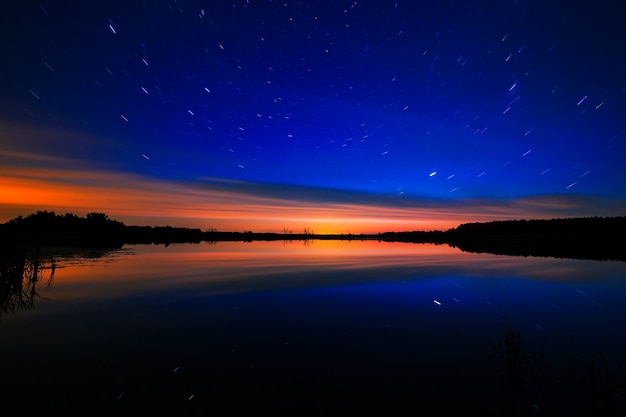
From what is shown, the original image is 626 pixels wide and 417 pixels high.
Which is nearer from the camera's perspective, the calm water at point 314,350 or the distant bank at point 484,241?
the calm water at point 314,350

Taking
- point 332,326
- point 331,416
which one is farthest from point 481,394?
point 332,326

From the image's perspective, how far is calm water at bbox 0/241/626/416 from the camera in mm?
5684

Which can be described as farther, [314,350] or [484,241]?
[484,241]

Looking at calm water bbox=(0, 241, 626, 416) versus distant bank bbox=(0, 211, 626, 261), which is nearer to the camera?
calm water bbox=(0, 241, 626, 416)

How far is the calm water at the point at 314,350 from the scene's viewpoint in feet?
18.6

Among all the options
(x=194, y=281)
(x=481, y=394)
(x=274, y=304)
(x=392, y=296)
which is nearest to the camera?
(x=481, y=394)

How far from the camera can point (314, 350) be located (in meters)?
8.18

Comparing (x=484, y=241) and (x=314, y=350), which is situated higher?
(x=484, y=241)

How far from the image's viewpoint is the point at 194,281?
Result: 19.2 meters

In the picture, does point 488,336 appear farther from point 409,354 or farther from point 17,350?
point 17,350

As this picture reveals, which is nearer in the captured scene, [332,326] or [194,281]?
[332,326]

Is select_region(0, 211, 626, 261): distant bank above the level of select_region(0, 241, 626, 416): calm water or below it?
above

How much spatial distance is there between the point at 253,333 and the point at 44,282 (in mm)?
15635

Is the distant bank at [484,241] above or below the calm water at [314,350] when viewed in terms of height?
above
